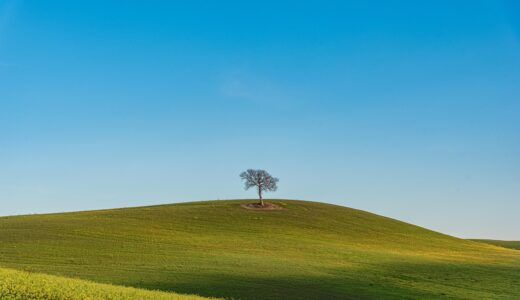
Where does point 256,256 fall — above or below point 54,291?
above

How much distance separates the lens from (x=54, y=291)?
14547mm

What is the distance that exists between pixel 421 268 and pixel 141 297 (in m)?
27.6

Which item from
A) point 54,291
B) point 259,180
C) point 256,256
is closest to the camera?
point 54,291

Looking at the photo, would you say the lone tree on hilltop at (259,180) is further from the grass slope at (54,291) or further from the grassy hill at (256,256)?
the grass slope at (54,291)

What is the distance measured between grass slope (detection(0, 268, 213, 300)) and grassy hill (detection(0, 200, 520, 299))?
33.2 ft

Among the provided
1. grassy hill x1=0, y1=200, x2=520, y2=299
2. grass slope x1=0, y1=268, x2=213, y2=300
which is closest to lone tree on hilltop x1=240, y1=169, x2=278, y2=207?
grassy hill x1=0, y1=200, x2=520, y2=299

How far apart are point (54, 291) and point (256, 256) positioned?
2524 centimetres

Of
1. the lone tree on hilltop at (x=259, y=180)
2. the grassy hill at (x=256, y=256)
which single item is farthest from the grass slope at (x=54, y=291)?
the lone tree on hilltop at (x=259, y=180)

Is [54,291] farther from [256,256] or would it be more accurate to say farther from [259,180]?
[259,180]

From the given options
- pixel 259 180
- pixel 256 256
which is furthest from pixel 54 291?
pixel 259 180

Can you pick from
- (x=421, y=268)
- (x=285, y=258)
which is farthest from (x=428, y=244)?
(x=285, y=258)

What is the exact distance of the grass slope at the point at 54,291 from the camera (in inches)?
558

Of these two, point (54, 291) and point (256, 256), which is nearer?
point (54, 291)

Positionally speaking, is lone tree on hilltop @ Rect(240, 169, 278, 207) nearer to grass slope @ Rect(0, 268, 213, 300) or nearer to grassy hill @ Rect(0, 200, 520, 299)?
grassy hill @ Rect(0, 200, 520, 299)
